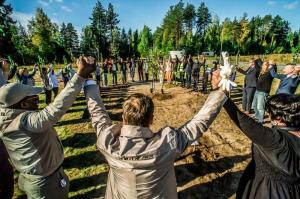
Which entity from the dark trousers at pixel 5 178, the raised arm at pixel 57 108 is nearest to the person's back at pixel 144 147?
the raised arm at pixel 57 108

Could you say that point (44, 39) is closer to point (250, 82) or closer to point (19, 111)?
point (250, 82)

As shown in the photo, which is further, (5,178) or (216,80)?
(5,178)

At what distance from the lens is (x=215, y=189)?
14.3ft

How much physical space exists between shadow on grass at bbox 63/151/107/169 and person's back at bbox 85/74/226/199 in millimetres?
3911

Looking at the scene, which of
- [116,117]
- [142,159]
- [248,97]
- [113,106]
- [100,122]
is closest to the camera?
[142,159]

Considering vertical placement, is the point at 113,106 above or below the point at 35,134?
below

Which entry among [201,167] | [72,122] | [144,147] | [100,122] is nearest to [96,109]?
[100,122]

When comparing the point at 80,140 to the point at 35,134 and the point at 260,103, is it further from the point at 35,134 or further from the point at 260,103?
the point at 260,103

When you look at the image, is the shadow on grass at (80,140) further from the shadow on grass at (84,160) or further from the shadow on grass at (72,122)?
the shadow on grass at (72,122)

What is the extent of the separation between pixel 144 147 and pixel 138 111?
27 centimetres

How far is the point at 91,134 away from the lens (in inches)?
281

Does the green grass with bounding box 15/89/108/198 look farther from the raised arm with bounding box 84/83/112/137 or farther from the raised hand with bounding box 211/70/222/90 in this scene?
the raised hand with bounding box 211/70/222/90

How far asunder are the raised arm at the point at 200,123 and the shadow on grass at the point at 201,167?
322 cm

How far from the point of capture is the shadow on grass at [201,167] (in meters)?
4.72
